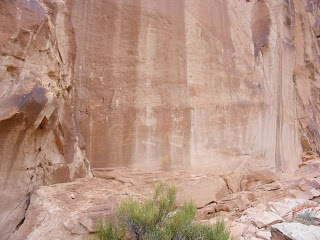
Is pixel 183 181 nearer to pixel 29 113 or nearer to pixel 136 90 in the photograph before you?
pixel 136 90

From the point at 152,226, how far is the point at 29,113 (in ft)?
6.87

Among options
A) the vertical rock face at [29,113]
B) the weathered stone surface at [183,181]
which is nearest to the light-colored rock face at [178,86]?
the weathered stone surface at [183,181]

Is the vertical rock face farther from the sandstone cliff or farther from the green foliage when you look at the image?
the green foliage

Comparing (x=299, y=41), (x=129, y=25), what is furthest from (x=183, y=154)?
(x=299, y=41)

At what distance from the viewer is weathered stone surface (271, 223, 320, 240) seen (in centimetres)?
398

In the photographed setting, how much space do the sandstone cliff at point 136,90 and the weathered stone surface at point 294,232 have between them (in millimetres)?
1842

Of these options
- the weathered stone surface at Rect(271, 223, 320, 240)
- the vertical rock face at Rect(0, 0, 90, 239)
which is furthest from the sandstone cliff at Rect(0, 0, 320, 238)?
the weathered stone surface at Rect(271, 223, 320, 240)

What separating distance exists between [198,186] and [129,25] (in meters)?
3.14

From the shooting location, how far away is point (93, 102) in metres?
5.07

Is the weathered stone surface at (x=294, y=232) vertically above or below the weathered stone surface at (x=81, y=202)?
below

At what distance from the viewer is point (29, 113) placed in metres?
3.76

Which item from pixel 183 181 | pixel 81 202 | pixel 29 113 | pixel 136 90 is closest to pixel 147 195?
pixel 183 181

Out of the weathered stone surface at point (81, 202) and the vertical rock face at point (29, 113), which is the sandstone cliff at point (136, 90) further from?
the weathered stone surface at point (81, 202)

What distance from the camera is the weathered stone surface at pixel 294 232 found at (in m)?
3.98
